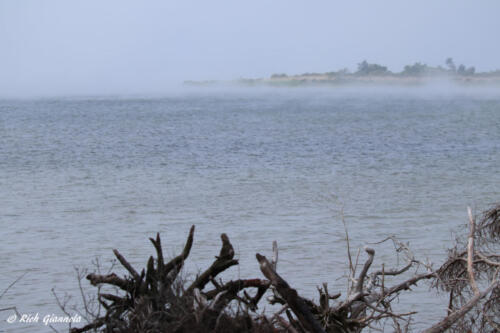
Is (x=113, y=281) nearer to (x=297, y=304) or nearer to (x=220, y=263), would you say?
(x=220, y=263)

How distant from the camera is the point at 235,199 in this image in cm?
1727

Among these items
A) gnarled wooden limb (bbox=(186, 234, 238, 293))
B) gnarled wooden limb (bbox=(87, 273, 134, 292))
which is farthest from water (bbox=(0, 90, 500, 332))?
gnarled wooden limb (bbox=(186, 234, 238, 293))

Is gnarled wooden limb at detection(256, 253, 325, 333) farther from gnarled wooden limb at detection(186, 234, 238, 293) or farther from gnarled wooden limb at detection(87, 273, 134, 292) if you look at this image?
gnarled wooden limb at detection(87, 273, 134, 292)

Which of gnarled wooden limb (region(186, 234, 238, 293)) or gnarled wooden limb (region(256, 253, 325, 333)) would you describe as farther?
gnarled wooden limb (region(186, 234, 238, 293))

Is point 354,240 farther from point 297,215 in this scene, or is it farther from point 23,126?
point 23,126

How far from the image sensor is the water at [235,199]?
11.4 metres

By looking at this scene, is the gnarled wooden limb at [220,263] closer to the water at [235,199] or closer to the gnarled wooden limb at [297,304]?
the gnarled wooden limb at [297,304]

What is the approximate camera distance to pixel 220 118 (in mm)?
56938

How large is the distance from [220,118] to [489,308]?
51.1 m

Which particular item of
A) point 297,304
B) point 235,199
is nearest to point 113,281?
point 297,304

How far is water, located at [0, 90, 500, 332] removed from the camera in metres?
11.4

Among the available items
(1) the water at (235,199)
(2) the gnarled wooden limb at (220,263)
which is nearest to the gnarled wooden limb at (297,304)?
(2) the gnarled wooden limb at (220,263)

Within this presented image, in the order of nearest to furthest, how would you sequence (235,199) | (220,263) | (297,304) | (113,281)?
(297,304) < (113,281) < (220,263) < (235,199)

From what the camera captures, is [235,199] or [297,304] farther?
[235,199]
